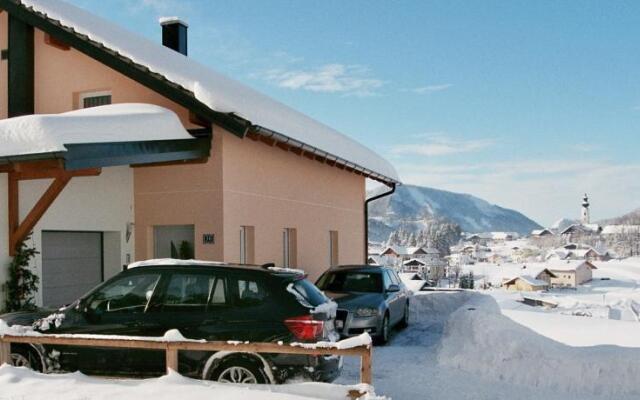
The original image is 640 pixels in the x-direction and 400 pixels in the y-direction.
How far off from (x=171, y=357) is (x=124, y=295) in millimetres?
1277

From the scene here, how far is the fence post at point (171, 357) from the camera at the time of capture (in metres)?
6.38

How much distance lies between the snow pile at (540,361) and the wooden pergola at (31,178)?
6556 millimetres

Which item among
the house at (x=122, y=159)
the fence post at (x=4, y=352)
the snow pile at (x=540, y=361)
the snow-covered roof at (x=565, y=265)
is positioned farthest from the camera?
the snow-covered roof at (x=565, y=265)

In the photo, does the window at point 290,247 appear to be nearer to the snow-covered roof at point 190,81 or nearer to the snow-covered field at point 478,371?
the snow-covered roof at point 190,81

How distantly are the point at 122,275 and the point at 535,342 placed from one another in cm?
614

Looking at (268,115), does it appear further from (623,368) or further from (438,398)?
(623,368)

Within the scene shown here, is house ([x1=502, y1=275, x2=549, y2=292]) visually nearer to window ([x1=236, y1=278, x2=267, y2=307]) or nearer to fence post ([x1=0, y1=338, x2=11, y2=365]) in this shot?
window ([x1=236, y1=278, x2=267, y2=307])

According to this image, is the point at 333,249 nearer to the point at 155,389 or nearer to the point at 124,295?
the point at 124,295

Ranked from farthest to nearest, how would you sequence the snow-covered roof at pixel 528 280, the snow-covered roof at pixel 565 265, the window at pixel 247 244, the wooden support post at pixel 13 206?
the snow-covered roof at pixel 565 265 < the snow-covered roof at pixel 528 280 < the window at pixel 247 244 < the wooden support post at pixel 13 206

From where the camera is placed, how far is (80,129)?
966 centimetres

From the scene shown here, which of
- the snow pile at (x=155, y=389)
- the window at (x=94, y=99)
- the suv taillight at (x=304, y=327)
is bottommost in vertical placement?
the snow pile at (x=155, y=389)

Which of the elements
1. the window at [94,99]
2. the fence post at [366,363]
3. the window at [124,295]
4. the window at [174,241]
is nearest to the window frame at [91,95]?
the window at [94,99]

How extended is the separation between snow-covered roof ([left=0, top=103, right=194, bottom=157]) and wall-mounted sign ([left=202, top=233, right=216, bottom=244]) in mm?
1952

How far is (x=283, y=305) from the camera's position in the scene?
22.5 feet
